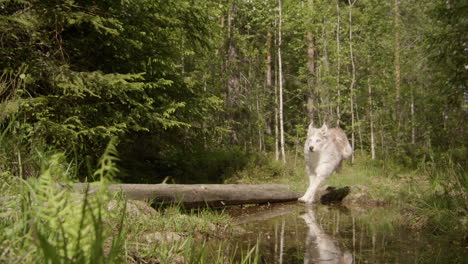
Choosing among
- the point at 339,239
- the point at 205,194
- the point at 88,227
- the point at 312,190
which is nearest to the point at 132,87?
the point at 205,194

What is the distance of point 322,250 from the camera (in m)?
3.95

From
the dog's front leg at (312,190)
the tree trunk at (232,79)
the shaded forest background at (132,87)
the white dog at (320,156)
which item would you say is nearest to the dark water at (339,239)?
the dog's front leg at (312,190)

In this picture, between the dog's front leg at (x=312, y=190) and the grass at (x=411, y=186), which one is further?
the dog's front leg at (x=312, y=190)

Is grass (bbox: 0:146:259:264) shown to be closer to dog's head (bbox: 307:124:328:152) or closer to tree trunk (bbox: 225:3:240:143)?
dog's head (bbox: 307:124:328:152)

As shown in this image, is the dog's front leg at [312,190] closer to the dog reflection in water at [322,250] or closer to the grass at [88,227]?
the dog reflection in water at [322,250]

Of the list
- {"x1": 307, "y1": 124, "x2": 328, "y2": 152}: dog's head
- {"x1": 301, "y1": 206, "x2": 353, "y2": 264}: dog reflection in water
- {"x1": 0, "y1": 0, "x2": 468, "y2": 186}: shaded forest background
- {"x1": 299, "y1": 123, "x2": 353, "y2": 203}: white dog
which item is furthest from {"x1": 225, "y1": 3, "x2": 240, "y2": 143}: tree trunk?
{"x1": 301, "y1": 206, "x2": 353, "y2": 264}: dog reflection in water

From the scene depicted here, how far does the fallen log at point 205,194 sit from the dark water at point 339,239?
0.42 meters

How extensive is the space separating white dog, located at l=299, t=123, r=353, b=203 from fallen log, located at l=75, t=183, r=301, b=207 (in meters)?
0.69

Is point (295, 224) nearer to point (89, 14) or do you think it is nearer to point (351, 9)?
point (89, 14)

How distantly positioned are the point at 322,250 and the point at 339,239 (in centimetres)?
65

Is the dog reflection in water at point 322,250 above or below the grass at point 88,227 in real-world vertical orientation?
below

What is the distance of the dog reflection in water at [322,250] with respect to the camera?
3.56 meters

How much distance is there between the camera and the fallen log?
17.6 ft

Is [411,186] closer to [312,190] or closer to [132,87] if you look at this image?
[312,190]
